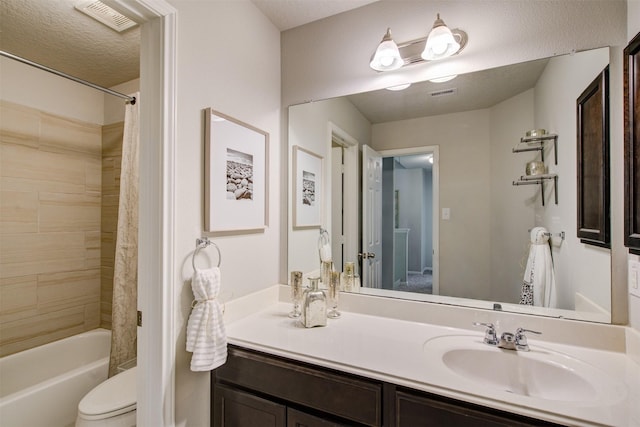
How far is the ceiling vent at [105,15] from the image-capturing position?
1555mm

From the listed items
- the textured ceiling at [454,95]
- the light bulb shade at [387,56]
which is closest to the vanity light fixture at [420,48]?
the light bulb shade at [387,56]

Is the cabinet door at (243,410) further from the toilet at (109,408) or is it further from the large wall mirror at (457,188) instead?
the large wall mirror at (457,188)

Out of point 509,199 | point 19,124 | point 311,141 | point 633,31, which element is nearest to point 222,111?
point 311,141

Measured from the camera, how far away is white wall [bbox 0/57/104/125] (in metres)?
2.04

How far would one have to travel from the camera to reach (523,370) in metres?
1.13

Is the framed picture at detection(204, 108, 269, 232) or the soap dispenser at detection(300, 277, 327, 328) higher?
the framed picture at detection(204, 108, 269, 232)

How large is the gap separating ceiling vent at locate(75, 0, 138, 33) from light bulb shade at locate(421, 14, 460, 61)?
1.51 meters

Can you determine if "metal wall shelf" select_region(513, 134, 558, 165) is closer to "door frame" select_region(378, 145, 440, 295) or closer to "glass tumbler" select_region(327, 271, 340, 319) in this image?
"door frame" select_region(378, 145, 440, 295)

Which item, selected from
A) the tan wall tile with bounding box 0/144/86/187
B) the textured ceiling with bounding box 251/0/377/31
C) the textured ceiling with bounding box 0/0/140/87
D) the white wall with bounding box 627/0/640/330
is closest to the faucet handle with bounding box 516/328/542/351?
the white wall with bounding box 627/0/640/330

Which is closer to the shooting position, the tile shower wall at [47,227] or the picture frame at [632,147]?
the picture frame at [632,147]

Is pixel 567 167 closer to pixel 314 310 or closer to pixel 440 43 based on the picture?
pixel 440 43

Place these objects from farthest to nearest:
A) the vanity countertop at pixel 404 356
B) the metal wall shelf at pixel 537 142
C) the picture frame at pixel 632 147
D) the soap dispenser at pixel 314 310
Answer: the soap dispenser at pixel 314 310 < the metal wall shelf at pixel 537 142 < the picture frame at pixel 632 147 < the vanity countertop at pixel 404 356

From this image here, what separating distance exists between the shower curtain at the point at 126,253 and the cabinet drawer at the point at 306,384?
1197 mm

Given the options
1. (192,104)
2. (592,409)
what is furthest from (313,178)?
(592,409)
